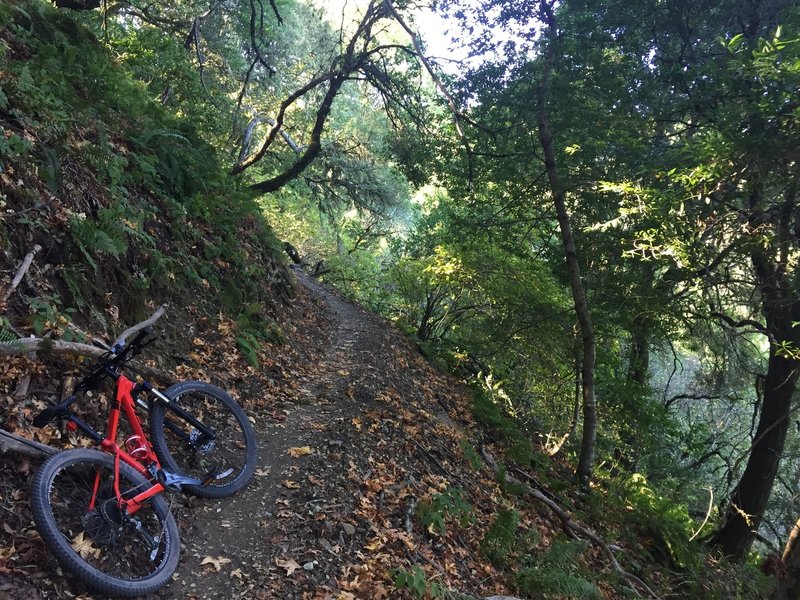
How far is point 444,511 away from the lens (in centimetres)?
589

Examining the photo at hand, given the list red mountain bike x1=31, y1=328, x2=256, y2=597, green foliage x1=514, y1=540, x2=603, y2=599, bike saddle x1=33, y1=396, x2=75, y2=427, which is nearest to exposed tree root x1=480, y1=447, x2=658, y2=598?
green foliage x1=514, y1=540, x2=603, y2=599

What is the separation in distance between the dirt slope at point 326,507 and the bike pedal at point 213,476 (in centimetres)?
16

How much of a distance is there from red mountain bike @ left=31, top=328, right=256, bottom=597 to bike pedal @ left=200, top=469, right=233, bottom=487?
0.04ft

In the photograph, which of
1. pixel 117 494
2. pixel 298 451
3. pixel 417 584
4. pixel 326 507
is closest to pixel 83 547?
pixel 117 494

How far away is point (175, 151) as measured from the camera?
8.10 m

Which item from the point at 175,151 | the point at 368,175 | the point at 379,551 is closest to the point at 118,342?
the point at 379,551

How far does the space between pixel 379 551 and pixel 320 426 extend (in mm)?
2038

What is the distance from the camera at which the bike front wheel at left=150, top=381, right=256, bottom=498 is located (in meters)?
4.39

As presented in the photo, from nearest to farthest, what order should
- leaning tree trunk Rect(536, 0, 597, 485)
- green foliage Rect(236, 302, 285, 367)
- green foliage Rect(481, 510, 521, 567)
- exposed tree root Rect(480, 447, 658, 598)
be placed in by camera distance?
green foliage Rect(481, 510, 521, 567)
green foliage Rect(236, 302, 285, 367)
exposed tree root Rect(480, 447, 658, 598)
leaning tree trunk Rect(536, 0, 597, 485)

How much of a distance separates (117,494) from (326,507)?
1.96m

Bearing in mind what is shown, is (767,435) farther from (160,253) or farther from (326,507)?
(160,253)

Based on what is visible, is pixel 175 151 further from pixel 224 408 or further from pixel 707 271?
pixel 707 271

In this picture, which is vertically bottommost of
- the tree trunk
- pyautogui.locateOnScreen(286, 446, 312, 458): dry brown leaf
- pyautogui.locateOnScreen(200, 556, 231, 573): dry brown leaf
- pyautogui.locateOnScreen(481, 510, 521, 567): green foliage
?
pyautogui.locateOnScreen(200, 556, 231, 573): dry brown leaf

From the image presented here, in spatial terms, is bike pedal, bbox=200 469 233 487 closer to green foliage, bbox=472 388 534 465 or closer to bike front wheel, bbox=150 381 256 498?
bike front wheel, bbox=150 381 256 498
